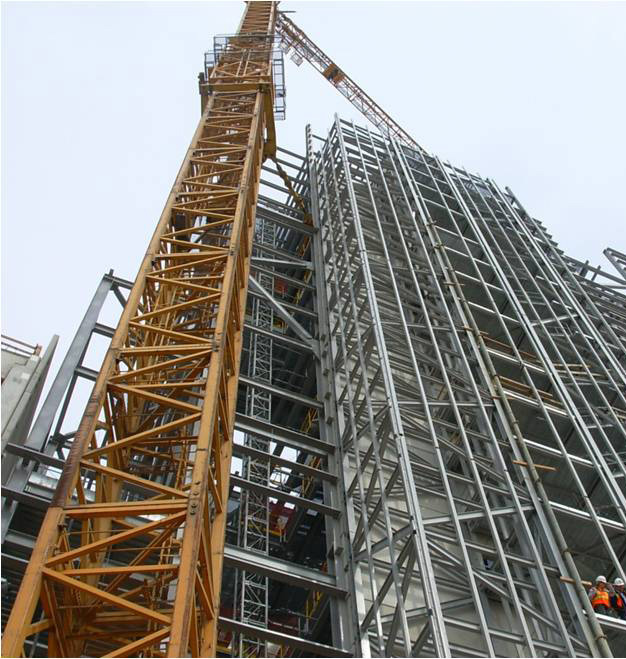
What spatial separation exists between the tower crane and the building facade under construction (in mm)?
73

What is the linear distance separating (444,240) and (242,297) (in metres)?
11.9

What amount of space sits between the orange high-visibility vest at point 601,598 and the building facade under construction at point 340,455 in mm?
235

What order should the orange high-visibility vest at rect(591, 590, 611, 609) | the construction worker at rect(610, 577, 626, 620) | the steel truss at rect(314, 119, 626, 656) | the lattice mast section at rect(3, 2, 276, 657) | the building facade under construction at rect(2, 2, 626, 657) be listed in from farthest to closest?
1. the steel truss at rect(314, 119, 626, 656)
2. the construction worker at rect(610, 577, 626, 620)
3. the orange high-visibility vest at rect(591, 590, 611, 609)
4. the building facade under construction at rect(2, 2, 626, 657)
5. the lattice mast section at rect(3, 2, 276, 657)

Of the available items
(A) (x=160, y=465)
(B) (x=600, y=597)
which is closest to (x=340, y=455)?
(A) (x=160, y=465)

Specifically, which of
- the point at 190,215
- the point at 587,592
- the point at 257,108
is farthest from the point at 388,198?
the point at 587,592

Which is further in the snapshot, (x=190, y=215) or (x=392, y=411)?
(x=190, y=215)

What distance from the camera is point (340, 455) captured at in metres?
23.0

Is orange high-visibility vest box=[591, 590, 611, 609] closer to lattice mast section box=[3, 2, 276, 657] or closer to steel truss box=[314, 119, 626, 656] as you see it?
steel truss box=[314, 119, 626, 656]

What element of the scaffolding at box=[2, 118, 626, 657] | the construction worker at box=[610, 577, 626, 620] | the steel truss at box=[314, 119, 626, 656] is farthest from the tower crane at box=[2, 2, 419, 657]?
the construction worker at box=[610, 577, 626, 620]

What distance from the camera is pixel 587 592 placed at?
1803cm

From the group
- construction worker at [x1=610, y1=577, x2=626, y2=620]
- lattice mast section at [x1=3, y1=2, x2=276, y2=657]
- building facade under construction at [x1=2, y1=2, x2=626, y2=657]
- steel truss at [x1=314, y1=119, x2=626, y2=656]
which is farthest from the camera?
steel truss at [x1=314, y1=119, x2=626, y2=656]

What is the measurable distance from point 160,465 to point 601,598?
10361 mm

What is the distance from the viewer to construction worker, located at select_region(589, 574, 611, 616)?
16.8 metres

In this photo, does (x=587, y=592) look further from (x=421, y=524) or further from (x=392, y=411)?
(x=392, y=411)
